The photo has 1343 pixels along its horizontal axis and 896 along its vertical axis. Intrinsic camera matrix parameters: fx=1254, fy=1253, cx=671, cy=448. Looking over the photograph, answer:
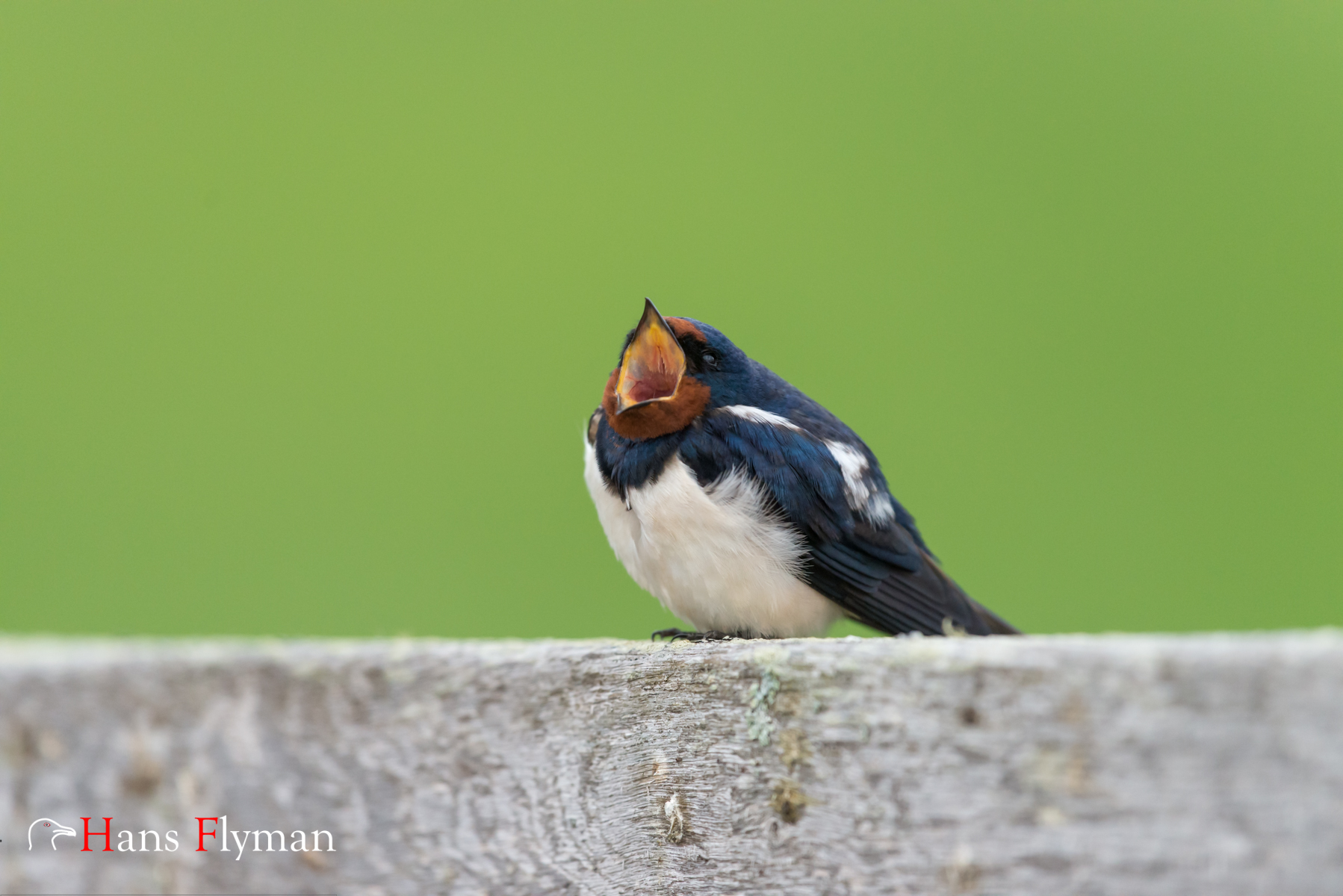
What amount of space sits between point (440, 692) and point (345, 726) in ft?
0.30

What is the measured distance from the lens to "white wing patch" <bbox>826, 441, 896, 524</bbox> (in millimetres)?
2527

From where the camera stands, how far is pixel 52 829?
1.08 metres

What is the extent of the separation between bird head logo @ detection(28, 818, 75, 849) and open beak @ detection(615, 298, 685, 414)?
4.62 feet

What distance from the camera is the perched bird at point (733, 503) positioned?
2.36 metres

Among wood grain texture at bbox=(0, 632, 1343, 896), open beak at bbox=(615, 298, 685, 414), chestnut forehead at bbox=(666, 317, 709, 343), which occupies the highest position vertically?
chestnut forehead at bbox=(666, 317, 709, 343)

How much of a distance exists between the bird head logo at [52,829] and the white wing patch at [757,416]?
1558mm

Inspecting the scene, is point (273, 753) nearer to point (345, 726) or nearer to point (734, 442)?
point (345, 726)

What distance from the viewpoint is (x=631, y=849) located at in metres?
1.22

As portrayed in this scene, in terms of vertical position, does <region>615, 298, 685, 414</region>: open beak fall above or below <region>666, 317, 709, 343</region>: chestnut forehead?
below

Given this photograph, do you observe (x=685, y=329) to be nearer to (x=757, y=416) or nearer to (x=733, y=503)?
(x=757, y=416)

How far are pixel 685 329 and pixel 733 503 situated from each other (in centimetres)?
36

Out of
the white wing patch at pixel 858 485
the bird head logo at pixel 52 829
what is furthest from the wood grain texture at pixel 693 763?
the white wing patch at pixel 858 485

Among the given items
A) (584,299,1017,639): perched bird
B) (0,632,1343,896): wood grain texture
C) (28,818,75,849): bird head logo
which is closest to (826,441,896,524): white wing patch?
(584,299,1017,639): perched bird

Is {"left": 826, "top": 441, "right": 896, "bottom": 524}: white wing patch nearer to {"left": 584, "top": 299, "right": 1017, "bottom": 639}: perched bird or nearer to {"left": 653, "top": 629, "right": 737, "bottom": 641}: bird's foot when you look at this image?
{"left": 584, "top": 299, "right": 1017, "bottom": 639}: perched bird
